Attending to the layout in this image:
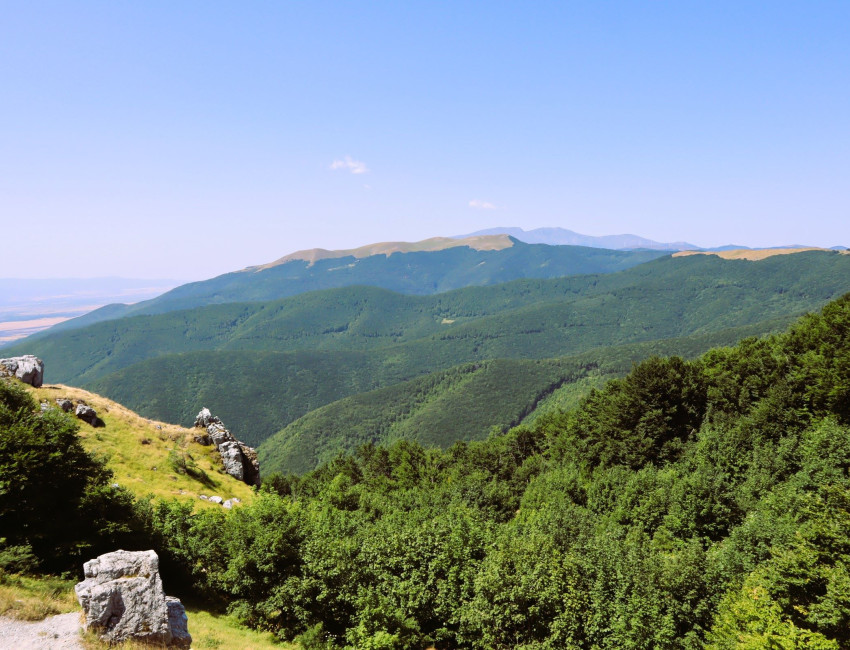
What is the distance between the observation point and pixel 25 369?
62.7 m

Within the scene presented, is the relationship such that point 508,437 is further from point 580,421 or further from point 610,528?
point 610,528

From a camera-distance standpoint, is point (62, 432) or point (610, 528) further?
point (610, 528)

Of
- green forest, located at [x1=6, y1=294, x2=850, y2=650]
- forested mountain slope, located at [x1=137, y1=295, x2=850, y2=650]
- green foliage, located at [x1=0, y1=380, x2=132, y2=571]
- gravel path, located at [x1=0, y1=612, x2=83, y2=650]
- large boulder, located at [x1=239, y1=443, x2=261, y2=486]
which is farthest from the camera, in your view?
large boulder, located at [x1=239, y1=443, x2=261, y2=486]

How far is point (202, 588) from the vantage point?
3244 centimetres

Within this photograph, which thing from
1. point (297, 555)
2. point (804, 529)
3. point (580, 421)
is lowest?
point (580, 421)

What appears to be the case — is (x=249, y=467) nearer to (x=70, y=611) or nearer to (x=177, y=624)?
(x=70, y=611)

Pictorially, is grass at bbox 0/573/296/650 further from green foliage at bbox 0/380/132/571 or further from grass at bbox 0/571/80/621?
green foliage at bbox 0/380/132/571

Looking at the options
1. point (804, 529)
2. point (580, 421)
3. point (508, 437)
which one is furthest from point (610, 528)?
point (508, 437)

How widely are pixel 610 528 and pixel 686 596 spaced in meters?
12.7

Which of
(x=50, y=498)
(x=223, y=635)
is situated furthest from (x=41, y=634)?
(x=50, y=498)

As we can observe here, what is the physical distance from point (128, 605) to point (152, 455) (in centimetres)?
4736

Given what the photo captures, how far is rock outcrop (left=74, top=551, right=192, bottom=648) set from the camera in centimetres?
1909

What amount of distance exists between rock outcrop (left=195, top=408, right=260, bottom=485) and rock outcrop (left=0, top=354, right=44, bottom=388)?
22882 mm

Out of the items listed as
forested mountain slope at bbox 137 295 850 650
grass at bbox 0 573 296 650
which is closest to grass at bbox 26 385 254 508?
forested mountain slope at bbox 137 295 850 650
